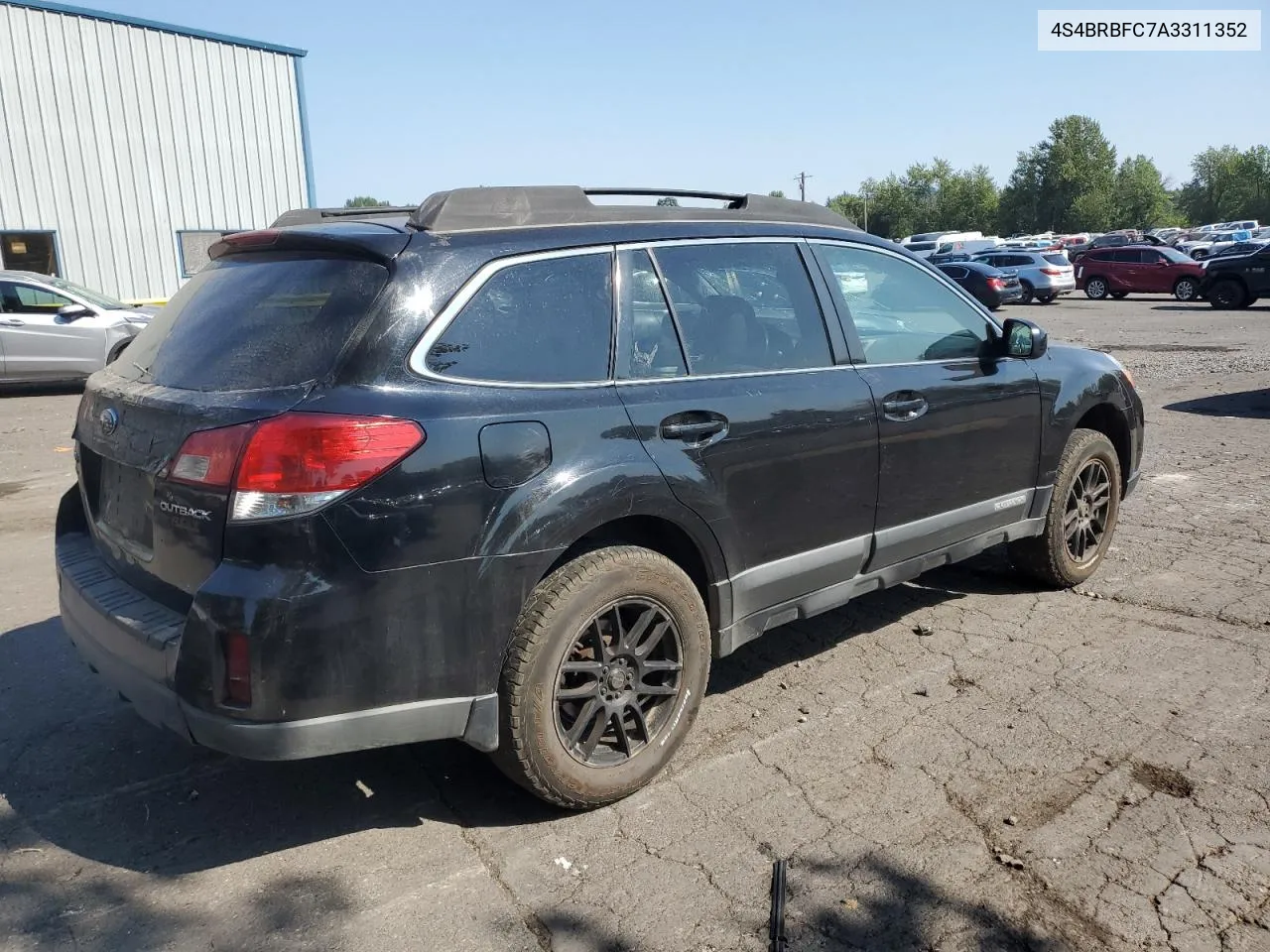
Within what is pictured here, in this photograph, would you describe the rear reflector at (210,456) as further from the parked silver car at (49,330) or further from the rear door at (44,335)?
the rear door at (44,335)

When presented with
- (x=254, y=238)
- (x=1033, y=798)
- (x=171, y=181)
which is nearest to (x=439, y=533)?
(x=254, y=238)

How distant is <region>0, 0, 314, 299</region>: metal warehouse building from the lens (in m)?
18.8

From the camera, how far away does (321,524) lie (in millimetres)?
2582

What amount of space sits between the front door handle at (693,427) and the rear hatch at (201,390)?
100 cm

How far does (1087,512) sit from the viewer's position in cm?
524

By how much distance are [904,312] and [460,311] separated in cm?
220

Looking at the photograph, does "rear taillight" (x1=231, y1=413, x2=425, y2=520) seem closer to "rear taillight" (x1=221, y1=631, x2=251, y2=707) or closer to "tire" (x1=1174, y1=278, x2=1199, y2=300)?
"rear taillight" (x1=221, y1=631, x2=251, y2=707)

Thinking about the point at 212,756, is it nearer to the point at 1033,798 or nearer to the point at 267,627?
the point at 267,627

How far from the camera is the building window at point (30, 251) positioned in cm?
1905

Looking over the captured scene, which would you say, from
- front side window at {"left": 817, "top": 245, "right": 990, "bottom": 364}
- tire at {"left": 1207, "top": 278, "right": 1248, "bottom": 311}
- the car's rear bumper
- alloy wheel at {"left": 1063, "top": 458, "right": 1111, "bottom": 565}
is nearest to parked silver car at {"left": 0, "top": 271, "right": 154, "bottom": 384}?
the car's rear bumper

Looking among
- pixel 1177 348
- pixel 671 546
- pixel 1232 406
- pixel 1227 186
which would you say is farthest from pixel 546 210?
pixel 1227 186

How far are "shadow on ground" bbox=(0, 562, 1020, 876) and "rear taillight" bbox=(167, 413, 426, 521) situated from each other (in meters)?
1.13

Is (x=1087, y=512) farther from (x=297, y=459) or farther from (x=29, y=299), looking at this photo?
(x=29, y=299)

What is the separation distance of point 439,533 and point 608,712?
88 centimetres
